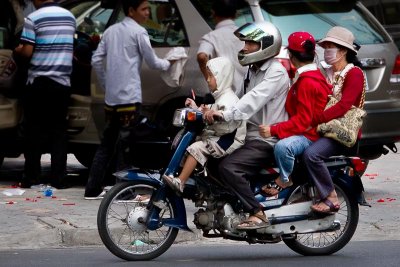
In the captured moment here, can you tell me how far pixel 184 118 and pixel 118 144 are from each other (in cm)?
304

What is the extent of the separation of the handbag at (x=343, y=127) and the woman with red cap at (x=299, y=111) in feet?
0.23

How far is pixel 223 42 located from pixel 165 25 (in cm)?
106

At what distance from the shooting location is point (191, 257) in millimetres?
9383

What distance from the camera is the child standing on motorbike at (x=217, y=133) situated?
8945 mm

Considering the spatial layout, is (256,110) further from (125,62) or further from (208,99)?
(125,62)

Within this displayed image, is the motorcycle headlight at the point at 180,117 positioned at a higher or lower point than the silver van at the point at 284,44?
higher

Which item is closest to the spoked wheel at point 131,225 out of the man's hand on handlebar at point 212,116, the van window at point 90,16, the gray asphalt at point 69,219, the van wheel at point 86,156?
the man's hand on handlebar at point 212,116

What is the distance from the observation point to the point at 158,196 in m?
9.06

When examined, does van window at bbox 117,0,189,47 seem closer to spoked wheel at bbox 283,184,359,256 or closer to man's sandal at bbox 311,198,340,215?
spoked wheel at bbox 283,184,359,256

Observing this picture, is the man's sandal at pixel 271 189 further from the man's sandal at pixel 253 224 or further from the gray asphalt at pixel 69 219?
the gray asphalt at pixel 69 219

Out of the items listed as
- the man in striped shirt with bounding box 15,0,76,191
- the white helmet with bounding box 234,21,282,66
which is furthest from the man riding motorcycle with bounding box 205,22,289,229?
the man in striped shirt with bounding box 15,0,76,191

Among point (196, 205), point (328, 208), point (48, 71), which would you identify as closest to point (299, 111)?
point (328, 208)

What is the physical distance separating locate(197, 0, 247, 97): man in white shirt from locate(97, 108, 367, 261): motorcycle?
7.93ft

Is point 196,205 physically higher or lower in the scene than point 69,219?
higher
